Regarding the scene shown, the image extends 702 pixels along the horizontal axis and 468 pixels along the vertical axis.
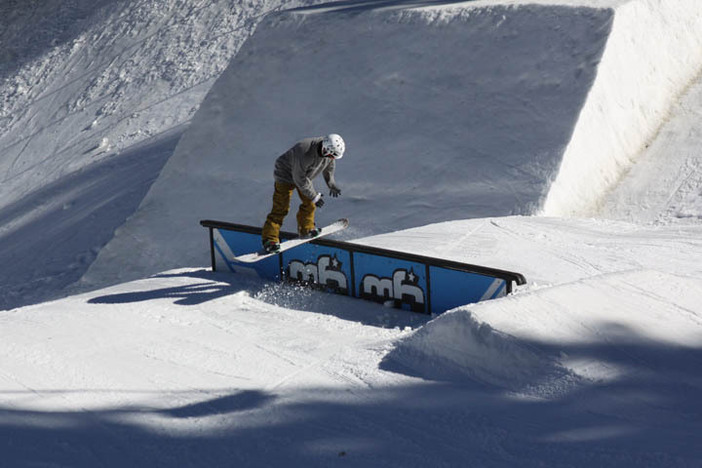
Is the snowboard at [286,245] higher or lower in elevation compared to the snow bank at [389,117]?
lower

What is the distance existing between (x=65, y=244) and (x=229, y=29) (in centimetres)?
827

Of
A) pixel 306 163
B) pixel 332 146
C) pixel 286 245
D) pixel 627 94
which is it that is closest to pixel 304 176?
pixel 306 163

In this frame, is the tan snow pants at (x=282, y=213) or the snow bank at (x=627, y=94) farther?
the snow bank at (x=627, y=94)

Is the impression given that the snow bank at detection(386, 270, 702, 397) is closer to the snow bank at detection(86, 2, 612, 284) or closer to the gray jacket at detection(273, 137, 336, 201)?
the gray jacket at detection(273, 137, 336, 201)

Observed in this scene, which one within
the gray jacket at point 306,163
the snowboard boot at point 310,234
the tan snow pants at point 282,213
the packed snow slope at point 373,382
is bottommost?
the packed snow slope at point 373,382

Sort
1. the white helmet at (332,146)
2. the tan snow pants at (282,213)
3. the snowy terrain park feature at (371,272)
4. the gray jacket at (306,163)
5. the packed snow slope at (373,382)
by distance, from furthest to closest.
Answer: the tan snow pants at (282,213) → the gray jacket at (306,163) → the white helmet at (332,146) → the snowy terrain park feature at (371,272) → the packed snow slope at (373,382)

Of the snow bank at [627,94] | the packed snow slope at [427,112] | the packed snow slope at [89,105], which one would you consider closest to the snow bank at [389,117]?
the packed snow slope at [427,112]

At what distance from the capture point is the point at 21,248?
1441 centimetres

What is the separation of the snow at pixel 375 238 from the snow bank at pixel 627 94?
41 millimetres

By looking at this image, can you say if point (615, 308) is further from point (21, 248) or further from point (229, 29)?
point (229, 29)

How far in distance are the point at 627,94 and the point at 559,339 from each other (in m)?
6.93

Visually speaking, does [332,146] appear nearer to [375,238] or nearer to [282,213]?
[282,213]

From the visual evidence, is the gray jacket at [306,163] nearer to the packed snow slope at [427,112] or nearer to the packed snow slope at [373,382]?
the packed snow slope at [373,382]

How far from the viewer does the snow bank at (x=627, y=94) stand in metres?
10.8
